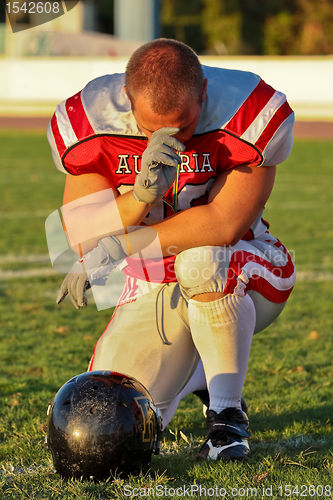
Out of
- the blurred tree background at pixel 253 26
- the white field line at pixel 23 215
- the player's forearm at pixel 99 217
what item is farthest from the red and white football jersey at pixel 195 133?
the blurred tree background at pixel 253 26

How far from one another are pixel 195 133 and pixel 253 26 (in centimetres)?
4085

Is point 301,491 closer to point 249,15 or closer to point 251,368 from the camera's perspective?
point 251,368

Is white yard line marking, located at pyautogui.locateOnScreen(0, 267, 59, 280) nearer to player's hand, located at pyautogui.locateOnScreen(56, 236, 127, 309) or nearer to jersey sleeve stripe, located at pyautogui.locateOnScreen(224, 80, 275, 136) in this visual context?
player's hand, located at pyautogui.locateOnScreen(56, 236, 127, 309)

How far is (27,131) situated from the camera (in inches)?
890

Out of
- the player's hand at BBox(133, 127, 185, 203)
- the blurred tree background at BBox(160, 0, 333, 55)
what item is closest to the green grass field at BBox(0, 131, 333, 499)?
the player's hand at BBox(133, 127, 185, 203)

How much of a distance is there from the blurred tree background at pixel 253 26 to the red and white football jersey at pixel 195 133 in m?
37.7

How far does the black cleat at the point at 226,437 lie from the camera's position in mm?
2949

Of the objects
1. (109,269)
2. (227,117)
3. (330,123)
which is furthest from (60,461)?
(330,123)

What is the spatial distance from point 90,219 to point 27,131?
20.1 m

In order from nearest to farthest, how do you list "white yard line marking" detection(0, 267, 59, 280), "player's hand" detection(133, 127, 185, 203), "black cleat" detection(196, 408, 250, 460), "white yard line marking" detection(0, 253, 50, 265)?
"player's hand" detection(133, 127, 185, 203)
"black cleat" detection(196, 408, 250, 460)
"white yard line marking" detection(0, 267, 59, 280)
"white yard line marking" detection(0, 253, 50, 265)

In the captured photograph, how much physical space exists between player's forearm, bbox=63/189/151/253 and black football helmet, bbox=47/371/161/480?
54 centimetres

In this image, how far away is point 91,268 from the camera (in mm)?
2992

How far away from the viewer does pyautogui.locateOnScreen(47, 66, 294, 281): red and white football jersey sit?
3.03 m

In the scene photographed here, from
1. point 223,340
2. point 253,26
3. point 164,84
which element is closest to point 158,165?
point 164,84
